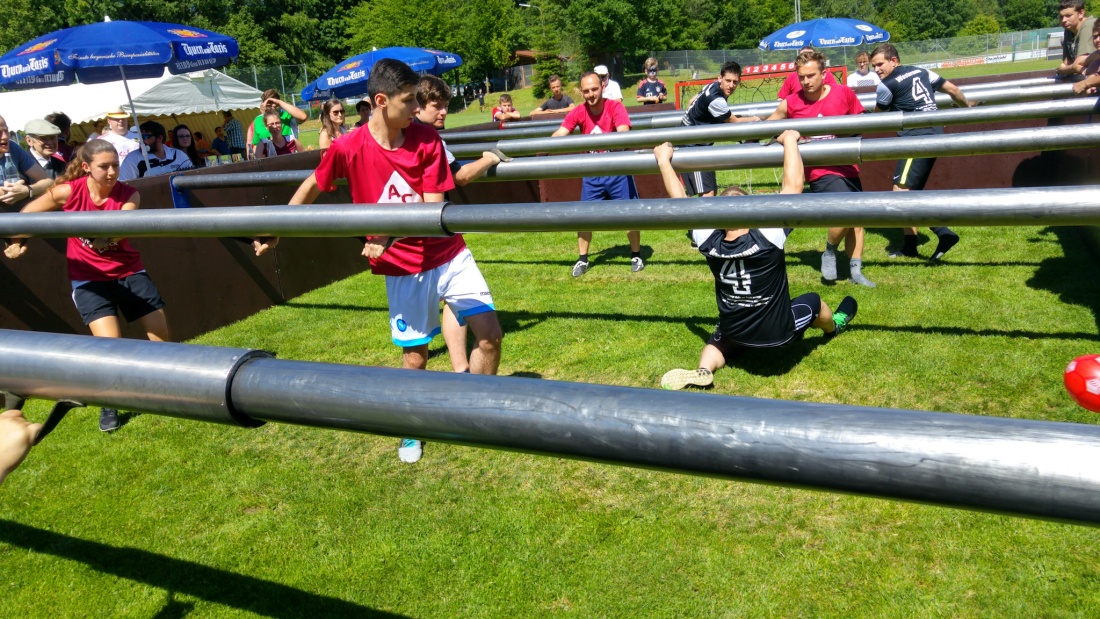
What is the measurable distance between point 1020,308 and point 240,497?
548 cm

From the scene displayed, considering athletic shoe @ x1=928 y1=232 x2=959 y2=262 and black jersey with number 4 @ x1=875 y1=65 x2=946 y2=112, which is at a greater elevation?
black jersey with number 4 @ x1=875 y1=65 x2=946 y2=112

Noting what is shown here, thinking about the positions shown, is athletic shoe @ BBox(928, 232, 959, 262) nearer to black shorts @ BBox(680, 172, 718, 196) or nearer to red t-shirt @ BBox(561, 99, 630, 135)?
black shorts @ BBox(680, 172, 718, 196)

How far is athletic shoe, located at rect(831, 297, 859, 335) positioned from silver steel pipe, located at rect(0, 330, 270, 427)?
5.27m

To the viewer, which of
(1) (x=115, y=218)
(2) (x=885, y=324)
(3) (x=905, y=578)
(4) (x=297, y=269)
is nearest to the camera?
(1) (x=115, y=218)

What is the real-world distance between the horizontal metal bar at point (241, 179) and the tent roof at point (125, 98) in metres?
16.1

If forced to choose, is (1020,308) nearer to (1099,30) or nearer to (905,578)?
(1099,30)

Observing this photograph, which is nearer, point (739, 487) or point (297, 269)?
point (739, 487)

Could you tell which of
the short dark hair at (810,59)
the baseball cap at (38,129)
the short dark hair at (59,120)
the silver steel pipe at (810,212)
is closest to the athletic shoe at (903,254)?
the short dark hair at (810,59)

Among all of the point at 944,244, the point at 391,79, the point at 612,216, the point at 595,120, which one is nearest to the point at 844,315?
the point at 944,244

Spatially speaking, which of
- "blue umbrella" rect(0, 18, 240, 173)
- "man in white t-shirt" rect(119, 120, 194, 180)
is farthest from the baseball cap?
"blue umbrella" rect(0, 18, 240, 173)

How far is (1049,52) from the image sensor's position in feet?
165

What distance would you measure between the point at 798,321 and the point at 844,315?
0.77 meters

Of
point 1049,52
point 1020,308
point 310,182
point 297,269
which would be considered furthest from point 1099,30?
point 1049,52

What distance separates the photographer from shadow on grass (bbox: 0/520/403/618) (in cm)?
345
